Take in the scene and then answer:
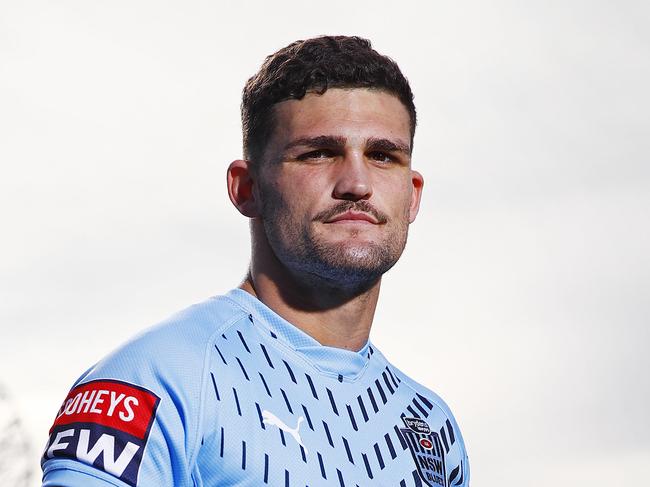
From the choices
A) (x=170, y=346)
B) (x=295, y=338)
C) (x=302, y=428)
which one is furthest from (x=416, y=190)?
(x=170, y=346)

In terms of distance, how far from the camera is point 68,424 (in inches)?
151

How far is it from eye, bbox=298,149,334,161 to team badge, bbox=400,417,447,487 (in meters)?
1.31

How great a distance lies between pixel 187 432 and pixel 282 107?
155cm

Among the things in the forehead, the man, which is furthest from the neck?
the forehead

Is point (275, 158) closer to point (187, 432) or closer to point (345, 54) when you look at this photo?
point (345, 54)

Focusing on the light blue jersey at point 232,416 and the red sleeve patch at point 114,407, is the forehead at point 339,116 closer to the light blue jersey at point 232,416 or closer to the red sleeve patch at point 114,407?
the light blue jersey at point 232,416

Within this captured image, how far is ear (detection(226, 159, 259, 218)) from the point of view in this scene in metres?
4.70

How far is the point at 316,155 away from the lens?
443 cm

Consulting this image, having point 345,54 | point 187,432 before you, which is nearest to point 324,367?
point 187,432

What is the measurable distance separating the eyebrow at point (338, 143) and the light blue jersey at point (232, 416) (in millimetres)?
715

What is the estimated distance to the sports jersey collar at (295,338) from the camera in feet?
14.7

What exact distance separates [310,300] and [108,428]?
118 centimetres

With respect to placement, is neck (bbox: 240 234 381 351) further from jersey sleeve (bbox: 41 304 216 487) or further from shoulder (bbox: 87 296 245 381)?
jersey sleeve (bbox: 41 304 216 487)

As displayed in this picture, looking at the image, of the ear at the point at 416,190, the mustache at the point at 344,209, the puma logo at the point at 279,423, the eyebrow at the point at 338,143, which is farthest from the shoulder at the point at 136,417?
the ear at the point at 416,190
